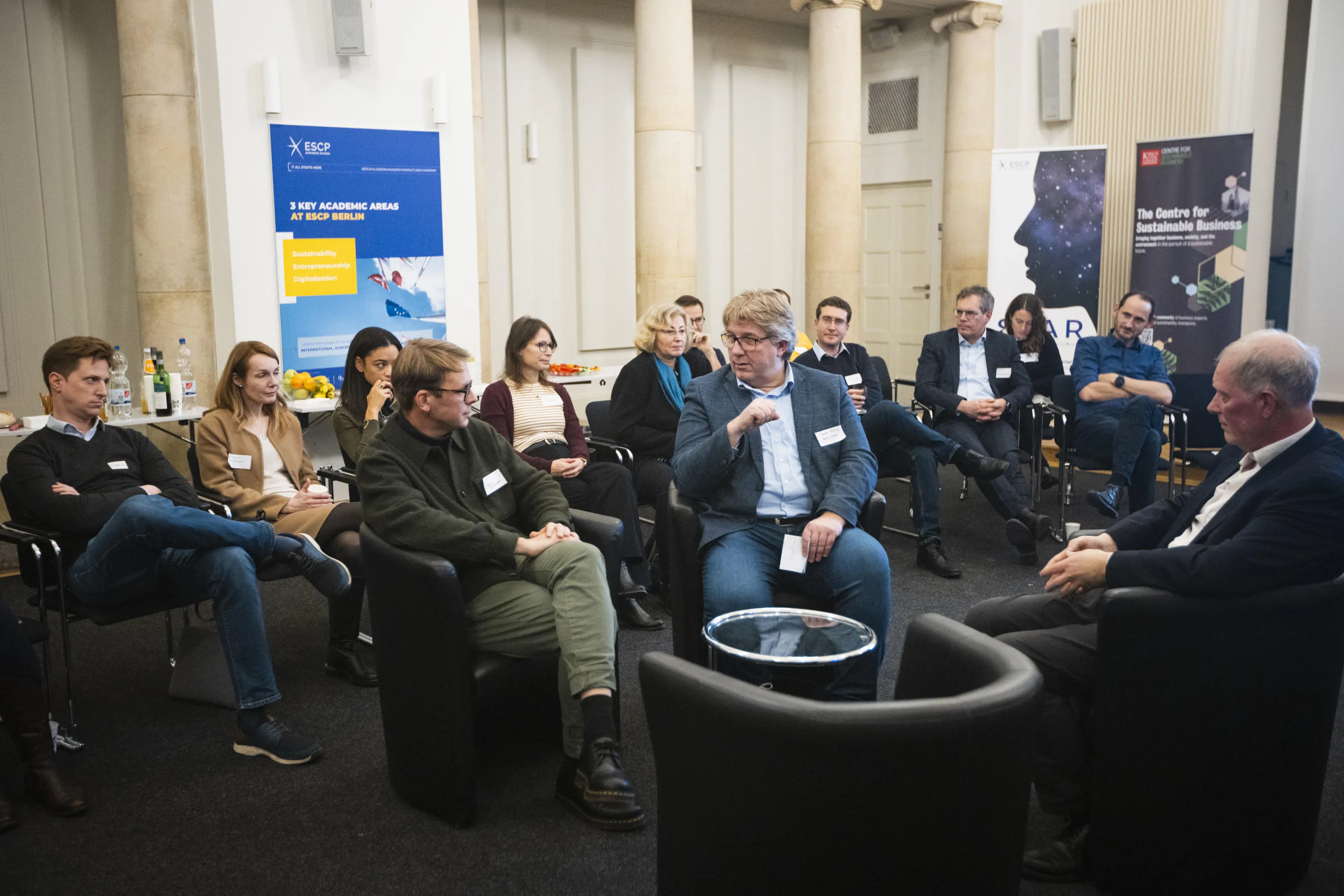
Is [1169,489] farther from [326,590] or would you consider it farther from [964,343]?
[326,590]

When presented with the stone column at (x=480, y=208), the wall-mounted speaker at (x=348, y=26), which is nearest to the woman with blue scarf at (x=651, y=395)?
the stone column at (x=480, y=208)

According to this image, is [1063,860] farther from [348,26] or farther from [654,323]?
[348,26]

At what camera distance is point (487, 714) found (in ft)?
9.70

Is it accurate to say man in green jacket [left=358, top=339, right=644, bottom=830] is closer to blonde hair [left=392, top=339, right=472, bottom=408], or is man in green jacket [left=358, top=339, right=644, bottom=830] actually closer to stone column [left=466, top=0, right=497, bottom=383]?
blonde hair [left=392, top=339, right=472, bottom=408]

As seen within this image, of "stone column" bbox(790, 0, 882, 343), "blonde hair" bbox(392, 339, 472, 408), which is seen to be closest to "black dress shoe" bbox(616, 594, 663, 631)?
"blonde hair" bbox(392, 339, 472, 408)

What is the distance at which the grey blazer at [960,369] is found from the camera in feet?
17.7

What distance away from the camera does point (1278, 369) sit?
2158 millimetres

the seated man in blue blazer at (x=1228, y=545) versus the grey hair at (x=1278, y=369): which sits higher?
the grey hair at (x=1278, y=369)

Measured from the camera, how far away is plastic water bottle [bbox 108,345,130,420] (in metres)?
4.61

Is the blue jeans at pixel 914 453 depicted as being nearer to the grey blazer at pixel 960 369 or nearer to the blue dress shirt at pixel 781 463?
the grey blazer at pixel 960 369

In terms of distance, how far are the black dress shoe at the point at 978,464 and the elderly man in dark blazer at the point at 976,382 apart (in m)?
0.10

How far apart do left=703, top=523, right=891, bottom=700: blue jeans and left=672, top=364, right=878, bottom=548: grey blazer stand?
0.07 m

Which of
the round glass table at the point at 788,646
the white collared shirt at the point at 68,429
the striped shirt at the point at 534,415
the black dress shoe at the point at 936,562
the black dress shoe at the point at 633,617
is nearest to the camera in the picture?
the round glass table at the point at 788,646

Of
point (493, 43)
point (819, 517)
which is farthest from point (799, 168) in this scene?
point (819, 517)
